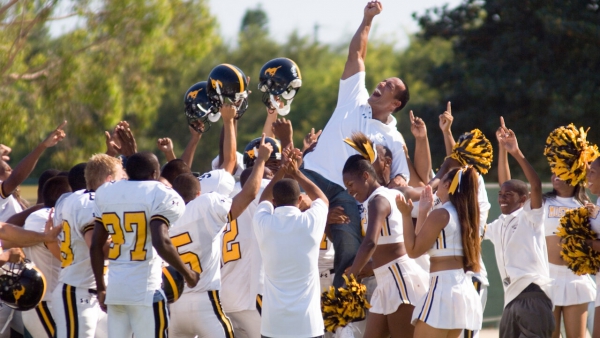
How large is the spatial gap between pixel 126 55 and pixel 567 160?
1568 cm

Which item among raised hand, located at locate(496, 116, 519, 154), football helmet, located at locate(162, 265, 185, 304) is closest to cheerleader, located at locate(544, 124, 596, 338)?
raised hand, located at locate(496, 116, 519, 154)

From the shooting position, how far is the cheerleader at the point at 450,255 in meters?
6.45

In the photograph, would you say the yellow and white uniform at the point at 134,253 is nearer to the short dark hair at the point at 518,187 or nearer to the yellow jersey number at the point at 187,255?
the yellow jersey number at the point at 187,255

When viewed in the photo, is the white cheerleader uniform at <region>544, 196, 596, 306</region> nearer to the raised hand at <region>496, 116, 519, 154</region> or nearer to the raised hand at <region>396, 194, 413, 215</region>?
the raised hand at <region>496, 116, 519, 154</region>

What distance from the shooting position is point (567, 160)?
26.1 feet

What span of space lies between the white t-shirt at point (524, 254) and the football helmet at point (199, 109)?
330cm

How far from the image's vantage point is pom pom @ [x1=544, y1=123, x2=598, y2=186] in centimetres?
793

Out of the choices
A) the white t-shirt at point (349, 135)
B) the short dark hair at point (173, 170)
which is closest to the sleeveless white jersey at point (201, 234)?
the short dark hair at point (173, 170)

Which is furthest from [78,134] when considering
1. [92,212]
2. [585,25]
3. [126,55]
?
[92,212]

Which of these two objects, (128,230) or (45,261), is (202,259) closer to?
(128,230)

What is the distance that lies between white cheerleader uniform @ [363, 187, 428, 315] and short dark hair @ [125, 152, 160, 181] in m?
1.81

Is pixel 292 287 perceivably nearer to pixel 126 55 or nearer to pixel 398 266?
pixel 398 266

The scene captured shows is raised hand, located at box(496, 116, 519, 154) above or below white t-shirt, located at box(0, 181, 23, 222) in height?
above

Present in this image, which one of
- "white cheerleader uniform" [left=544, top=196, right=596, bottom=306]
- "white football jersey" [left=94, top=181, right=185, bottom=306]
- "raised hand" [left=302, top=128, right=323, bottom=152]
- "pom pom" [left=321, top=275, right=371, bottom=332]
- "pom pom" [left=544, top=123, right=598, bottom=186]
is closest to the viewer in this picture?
"white football jersey" [left=94, top=181, right=185, bottom=306]
